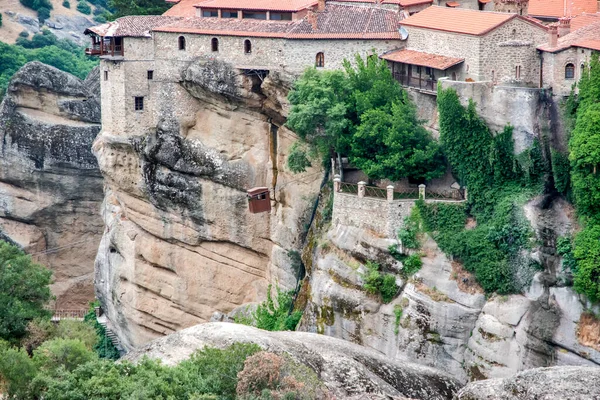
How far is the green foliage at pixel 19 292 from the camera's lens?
5750 centimetres

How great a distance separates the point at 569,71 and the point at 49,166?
3189 cm

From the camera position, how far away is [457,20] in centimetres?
5769

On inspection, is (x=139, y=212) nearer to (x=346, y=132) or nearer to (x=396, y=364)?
(x=346, y=132)

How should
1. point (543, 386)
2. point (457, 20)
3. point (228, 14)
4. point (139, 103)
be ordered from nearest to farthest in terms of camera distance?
point (543, 386) < point (457, 20) < point (228, 14) < point (139, 103)

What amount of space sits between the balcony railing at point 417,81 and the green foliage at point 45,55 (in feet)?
140

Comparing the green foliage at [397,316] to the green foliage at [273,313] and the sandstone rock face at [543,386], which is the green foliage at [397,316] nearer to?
the green foliage at [273,313]

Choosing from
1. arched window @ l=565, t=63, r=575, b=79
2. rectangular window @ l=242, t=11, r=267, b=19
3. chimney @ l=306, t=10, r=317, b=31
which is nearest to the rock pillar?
chimney @ l=306, t=10, r=317, b=31

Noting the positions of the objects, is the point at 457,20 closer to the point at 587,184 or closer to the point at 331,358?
the point at 587,184

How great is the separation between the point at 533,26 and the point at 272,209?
49.4 ft

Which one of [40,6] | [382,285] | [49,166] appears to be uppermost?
[40,6]

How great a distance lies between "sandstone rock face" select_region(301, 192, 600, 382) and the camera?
52.2 m

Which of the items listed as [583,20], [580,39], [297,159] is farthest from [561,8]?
[297,159]

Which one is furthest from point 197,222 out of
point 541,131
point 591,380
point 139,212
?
point 591,380

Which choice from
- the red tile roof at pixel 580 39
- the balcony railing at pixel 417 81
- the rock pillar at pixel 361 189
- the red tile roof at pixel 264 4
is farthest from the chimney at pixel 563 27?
the red tile roof at pixel 264 4
